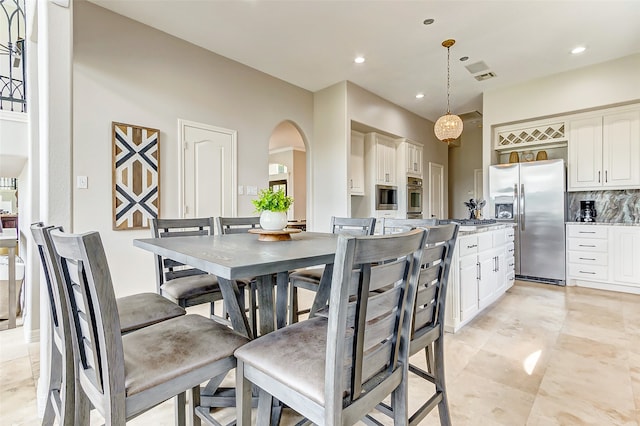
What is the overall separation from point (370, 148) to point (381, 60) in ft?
5.43

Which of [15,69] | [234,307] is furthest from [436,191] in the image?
[15,69]

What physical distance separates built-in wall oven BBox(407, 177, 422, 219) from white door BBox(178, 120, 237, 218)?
3499 millimetres

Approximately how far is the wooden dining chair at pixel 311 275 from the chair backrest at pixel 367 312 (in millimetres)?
1002

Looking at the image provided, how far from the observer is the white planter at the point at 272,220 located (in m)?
1.87

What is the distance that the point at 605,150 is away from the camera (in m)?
4.24

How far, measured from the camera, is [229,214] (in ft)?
12.8

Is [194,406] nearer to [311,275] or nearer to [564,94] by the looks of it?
[311,275]

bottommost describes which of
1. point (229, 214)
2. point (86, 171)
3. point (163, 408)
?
point (163, 408)

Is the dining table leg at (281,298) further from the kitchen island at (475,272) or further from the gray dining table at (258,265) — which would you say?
the kitchen island at (475,272)

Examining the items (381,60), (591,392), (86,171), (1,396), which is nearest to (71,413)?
(1,396)

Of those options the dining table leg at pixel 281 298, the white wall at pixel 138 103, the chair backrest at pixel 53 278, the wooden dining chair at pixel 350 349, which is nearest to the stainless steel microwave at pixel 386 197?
the white wall at pixel 138 103

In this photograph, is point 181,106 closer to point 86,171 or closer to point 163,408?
point 86,171

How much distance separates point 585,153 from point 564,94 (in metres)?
0.90

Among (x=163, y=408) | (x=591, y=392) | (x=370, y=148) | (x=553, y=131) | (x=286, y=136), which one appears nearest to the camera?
(x=163, y=408)
